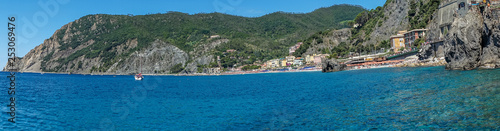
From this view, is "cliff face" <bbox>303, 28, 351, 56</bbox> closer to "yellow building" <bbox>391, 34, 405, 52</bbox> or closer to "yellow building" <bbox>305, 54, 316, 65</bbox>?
"yellow building" <bbox>305, 54, 316, 65</bbox>

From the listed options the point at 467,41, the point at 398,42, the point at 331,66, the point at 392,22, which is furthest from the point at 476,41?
the point at 392,22

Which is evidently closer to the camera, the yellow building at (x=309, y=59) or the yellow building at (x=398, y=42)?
the yellow building at (x=398, y=42)

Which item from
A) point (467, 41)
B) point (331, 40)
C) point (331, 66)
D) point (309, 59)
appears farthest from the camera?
point (331, 40)

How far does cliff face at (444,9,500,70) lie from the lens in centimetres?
4478

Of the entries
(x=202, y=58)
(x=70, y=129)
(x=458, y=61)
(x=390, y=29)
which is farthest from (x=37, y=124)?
(x=202, y=58)

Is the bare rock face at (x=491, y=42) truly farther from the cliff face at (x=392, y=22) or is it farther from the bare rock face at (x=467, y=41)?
the cliff face at (x=392, y=22)

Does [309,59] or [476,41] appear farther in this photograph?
[309,59]

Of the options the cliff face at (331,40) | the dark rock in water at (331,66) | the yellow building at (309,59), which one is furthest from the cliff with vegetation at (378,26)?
the dark rock in water at (331,66)

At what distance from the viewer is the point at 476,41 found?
47.0 meters

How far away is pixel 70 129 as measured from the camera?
21.0 meters

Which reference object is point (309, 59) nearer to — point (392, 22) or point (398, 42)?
point (392, 22)

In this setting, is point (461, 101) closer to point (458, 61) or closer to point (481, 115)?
point (481, 115)

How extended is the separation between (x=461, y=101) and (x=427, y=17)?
95.4 m

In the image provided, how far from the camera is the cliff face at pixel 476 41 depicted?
147 ft
